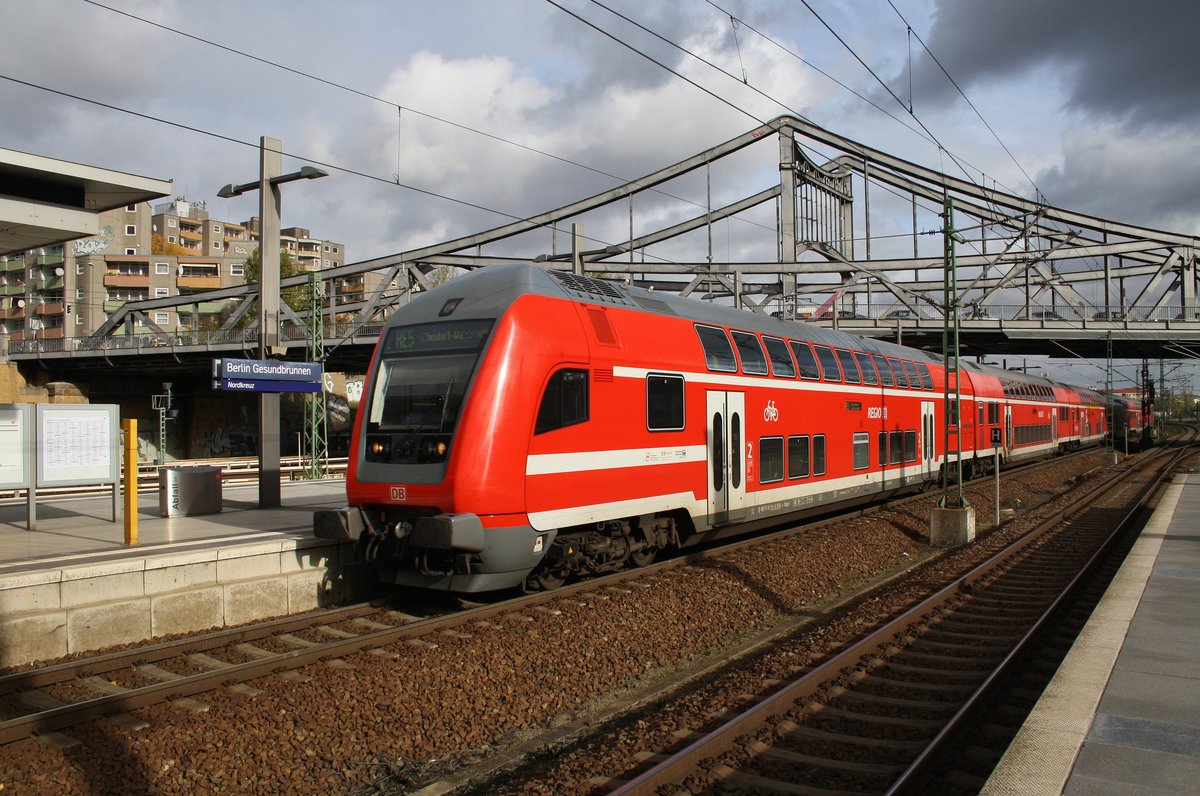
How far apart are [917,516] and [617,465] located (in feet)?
34.8

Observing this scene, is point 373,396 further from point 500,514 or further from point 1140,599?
point 1140,599

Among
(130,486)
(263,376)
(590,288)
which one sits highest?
(590,288)

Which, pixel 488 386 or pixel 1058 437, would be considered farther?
pixel 1058 437

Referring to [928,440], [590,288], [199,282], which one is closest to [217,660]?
[590,288]

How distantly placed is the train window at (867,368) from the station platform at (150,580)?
36.1 ft

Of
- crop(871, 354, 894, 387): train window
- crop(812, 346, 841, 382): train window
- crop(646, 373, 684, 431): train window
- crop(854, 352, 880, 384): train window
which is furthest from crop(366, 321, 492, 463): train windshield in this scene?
crop(871, 354, 894, 387): train window

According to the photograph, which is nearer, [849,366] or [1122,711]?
[1122,711]

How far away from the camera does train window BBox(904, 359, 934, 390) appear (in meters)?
20.0

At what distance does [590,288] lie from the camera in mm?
10727

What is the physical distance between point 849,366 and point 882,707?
35.6 ft

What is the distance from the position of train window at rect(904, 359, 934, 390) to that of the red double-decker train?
6689 mm

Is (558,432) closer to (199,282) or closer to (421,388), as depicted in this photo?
(421,388)

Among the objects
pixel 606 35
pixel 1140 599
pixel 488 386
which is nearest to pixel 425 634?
pixel 488 386

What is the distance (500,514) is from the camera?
28.7 feet
